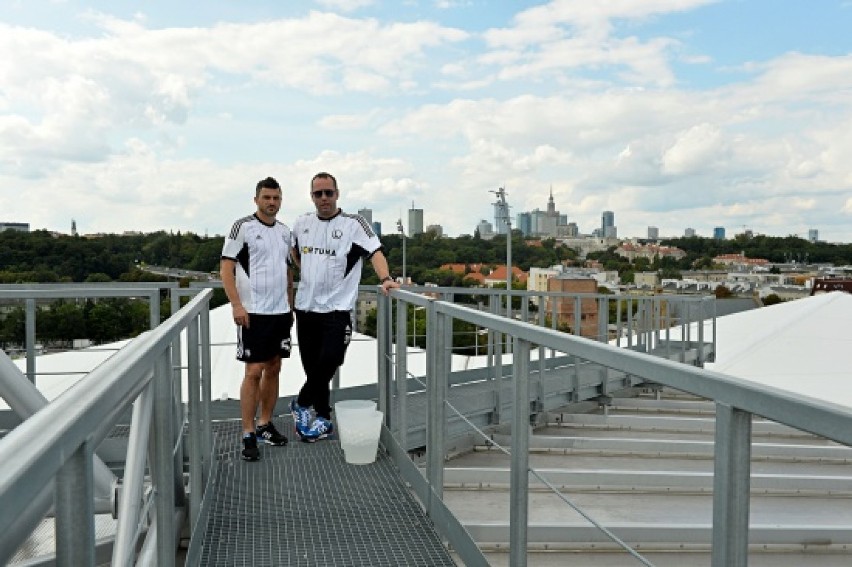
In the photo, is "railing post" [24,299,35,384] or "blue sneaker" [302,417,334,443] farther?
"railing post" [24,299,35,384]

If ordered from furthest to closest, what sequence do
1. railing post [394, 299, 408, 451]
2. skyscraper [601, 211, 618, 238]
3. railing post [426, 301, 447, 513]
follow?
skyscraper [601, 211, 618, 238] → railing post [394, 299, 408, 451] → railing post [426, 301, 447, 513]

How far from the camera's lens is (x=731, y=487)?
1.20 m

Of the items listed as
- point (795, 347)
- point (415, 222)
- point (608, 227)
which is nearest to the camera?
point (795, 347)

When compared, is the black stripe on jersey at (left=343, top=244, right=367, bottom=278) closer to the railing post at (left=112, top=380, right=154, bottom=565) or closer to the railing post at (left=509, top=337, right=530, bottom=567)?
the railing post at (left=509, top=337, right=530, bottom=567)

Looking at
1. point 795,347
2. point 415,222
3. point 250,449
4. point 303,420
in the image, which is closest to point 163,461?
point 250,449

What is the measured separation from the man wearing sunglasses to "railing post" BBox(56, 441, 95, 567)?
3.05 metres

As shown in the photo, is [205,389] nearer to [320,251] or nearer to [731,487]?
[320,251]

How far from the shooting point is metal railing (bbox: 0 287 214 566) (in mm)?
744

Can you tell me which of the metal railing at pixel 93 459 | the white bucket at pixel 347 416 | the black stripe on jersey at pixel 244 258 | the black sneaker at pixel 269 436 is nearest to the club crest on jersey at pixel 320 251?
the black stripe on jersey at pixel 244 258

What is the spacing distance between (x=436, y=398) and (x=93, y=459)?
2.11m

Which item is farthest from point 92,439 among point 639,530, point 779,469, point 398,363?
point 779,469

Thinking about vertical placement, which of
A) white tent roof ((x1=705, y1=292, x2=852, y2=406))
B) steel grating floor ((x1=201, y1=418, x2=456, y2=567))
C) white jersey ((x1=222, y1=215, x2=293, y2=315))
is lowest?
white tent roof ((x1=705, y1=292, x2=852, y2=406))

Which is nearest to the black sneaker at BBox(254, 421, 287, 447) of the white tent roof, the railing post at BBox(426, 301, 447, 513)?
the railing post at BBox(426, 301, 447, 513)

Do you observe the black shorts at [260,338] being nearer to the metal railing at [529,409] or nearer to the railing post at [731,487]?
the metal railing at [529,409]
